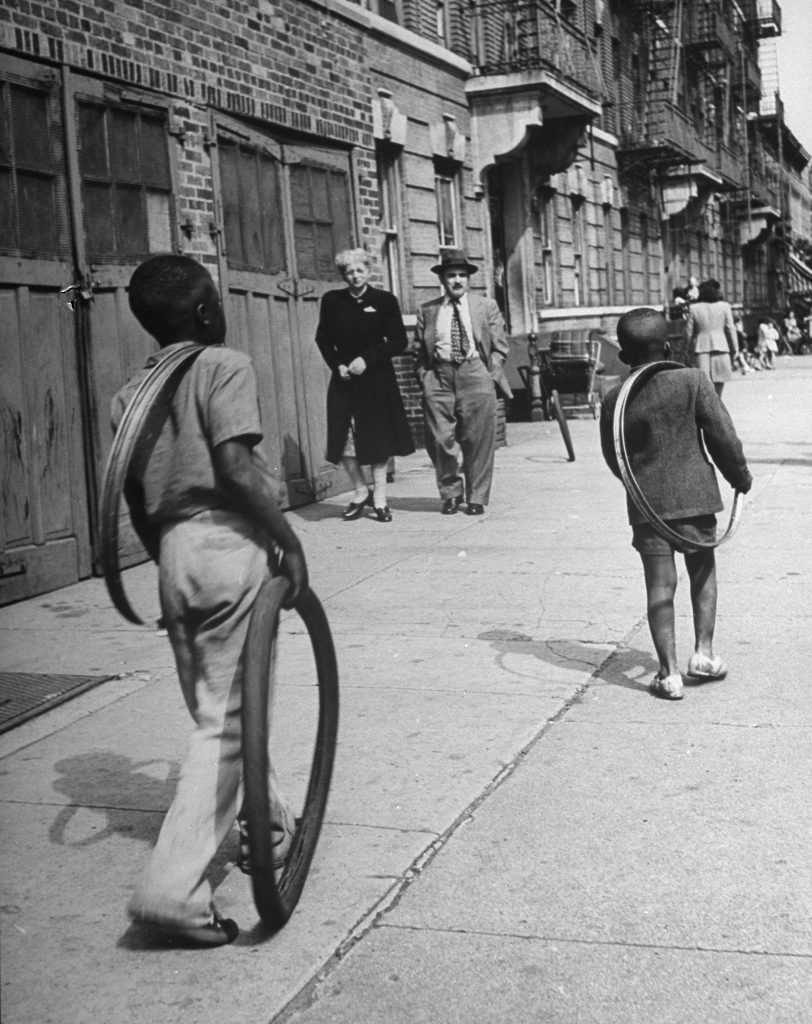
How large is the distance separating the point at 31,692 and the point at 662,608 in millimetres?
2569

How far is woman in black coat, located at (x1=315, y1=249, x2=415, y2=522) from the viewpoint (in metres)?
10.6

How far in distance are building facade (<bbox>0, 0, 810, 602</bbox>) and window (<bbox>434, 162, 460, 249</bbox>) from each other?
0.04 m

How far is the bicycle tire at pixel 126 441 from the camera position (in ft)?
10.7

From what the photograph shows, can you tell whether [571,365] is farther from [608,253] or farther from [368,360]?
[608,253]

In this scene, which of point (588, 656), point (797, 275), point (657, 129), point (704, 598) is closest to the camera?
point (704, 598)

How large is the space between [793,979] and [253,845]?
120 cm

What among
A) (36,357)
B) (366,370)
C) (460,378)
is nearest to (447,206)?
(460,378)

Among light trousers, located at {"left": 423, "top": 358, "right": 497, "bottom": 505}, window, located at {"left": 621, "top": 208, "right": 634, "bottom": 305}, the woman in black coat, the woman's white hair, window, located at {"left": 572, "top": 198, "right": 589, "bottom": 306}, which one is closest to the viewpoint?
the woman's white hair

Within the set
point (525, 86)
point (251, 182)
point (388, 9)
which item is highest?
point (388, 9)

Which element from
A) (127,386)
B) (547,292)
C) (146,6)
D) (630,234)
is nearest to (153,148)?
(146,6)

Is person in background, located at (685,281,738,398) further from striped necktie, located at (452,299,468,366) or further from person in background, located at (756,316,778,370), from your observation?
person in background, located at (756,316,778,370)

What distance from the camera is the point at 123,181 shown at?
9.24 metres

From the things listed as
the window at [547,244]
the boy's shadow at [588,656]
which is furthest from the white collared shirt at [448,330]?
the window at [547,244]

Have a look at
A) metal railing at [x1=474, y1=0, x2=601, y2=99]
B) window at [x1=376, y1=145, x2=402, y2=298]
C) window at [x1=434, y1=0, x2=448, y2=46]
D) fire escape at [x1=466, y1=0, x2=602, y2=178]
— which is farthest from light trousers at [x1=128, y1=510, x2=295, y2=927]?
metal railing at [x1=474, y1=0, x2=601, y2=99]
